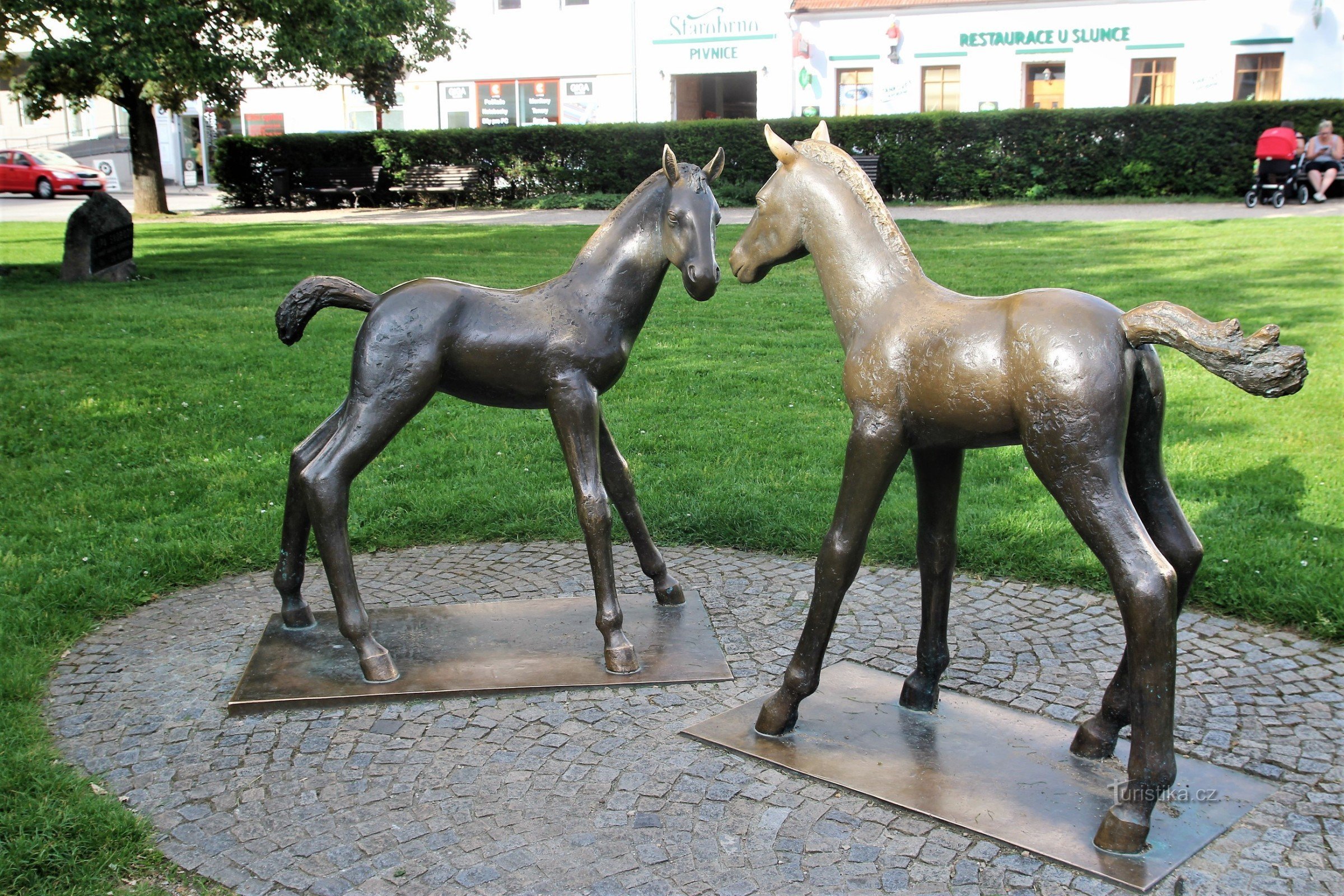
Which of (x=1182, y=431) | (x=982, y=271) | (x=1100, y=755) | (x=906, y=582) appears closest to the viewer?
(x=1100, y=755)

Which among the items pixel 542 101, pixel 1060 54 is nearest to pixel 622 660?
pixel 1060 54

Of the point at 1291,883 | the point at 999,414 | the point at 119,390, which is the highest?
the point at 999,414

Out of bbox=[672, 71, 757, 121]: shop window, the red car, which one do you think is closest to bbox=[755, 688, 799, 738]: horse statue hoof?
bbox=[672, 71, 757, 121]: shop window

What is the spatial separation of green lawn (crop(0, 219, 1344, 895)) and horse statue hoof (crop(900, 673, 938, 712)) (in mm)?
1689

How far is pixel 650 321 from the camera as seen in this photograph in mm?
12031

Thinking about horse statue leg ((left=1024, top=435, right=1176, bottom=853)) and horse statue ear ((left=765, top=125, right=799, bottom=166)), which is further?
horse statue ear ((left=765, top=125, right=799, bottom=166))

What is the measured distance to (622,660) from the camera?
455 cm

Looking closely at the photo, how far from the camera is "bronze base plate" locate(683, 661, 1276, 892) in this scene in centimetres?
334

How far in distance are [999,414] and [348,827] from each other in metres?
2.35

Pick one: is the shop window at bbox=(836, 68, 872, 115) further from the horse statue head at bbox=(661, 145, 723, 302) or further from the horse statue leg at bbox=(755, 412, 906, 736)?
the horse statue leg at bbox=(755, 412, 906, 736)

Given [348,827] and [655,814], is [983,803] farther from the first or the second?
[348,827]

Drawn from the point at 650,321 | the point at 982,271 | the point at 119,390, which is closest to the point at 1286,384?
the point at 119,390

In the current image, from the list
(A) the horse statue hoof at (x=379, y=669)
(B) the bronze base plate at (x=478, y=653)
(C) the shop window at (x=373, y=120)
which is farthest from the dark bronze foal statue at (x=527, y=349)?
(C) the shop window at (x=373, y=120)

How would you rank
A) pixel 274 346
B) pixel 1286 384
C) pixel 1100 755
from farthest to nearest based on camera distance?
pixel 274 346
pixel 1100 755
pixel 1286 384
